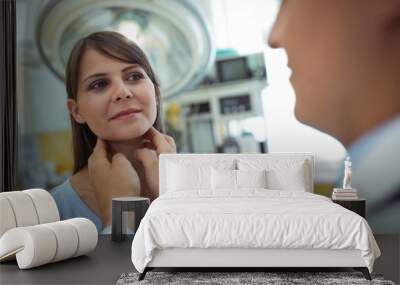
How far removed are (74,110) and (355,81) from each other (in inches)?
124

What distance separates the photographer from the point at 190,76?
742 centimetres

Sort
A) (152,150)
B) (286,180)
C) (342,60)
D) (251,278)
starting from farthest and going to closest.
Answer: (152,150)
(342,60)
(286,180)
(251,278)

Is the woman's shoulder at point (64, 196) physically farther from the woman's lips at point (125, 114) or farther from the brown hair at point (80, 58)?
the woman's lips at point (125, 114)

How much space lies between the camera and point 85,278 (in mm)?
5023

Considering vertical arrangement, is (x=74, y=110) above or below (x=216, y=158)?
above

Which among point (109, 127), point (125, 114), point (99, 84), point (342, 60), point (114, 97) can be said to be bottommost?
point (109, 127)

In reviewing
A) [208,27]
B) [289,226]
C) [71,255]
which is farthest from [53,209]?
[208,27]

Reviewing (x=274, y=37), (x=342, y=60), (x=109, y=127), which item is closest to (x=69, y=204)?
(x=109, y=127)

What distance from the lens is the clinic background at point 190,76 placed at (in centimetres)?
734

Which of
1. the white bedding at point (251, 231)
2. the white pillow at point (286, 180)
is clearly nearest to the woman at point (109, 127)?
the white pillow at point (286, 180)

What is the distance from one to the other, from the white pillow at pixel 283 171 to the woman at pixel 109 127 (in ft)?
3.28

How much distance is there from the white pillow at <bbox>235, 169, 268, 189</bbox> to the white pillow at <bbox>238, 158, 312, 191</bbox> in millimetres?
132

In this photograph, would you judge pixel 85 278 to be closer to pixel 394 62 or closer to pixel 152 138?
pixel 152 138

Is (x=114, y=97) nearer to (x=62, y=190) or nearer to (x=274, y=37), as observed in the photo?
(x=62, y=190)
